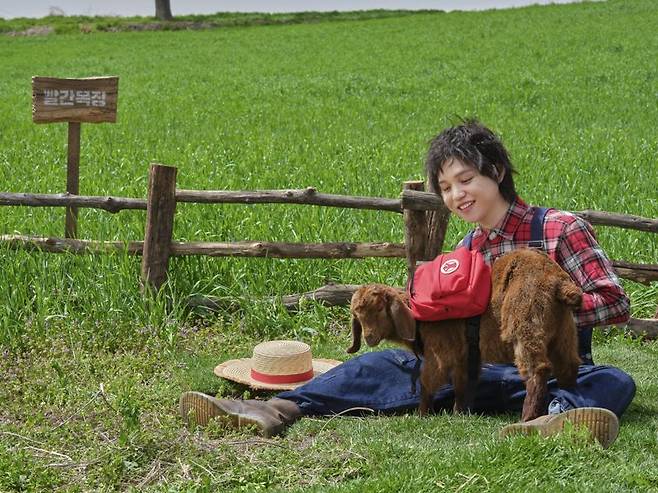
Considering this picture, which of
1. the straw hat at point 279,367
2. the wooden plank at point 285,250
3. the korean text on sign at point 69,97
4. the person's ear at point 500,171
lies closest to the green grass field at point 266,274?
the wooden plank at point 285,250

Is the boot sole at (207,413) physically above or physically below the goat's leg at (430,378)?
below

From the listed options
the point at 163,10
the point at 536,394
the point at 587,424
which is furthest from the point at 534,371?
→ the point at 163,10

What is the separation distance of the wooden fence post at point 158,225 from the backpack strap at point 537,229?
2.60 meters

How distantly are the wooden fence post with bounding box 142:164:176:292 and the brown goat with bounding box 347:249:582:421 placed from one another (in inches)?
87.9

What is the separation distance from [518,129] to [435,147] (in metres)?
9.78

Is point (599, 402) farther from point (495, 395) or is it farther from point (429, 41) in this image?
point (429, 41)

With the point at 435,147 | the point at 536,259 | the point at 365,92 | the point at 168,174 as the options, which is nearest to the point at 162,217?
the point at 168,174

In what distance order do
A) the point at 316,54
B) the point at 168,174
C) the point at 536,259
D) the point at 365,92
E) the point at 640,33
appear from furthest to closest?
1. the point at 316,54
2. the point at 640,33
3. the point at 365,92
4. the point at 168,174
5. the point at 536,259

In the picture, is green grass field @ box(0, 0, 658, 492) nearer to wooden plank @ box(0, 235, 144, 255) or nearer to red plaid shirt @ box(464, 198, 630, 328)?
wooden plank @ box(0, 235, 144, 255)

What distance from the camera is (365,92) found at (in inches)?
744

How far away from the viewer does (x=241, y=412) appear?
163 inches

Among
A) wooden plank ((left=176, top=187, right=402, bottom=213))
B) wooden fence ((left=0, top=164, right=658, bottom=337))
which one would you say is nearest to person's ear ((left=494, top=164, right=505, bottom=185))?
wooden fence ((left=0, top=164, right=658, bottom=337))

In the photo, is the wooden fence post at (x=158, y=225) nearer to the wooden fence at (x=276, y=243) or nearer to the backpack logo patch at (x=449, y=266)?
the wooden fence at (x=276, y=243)

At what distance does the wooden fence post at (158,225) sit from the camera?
5906mm
